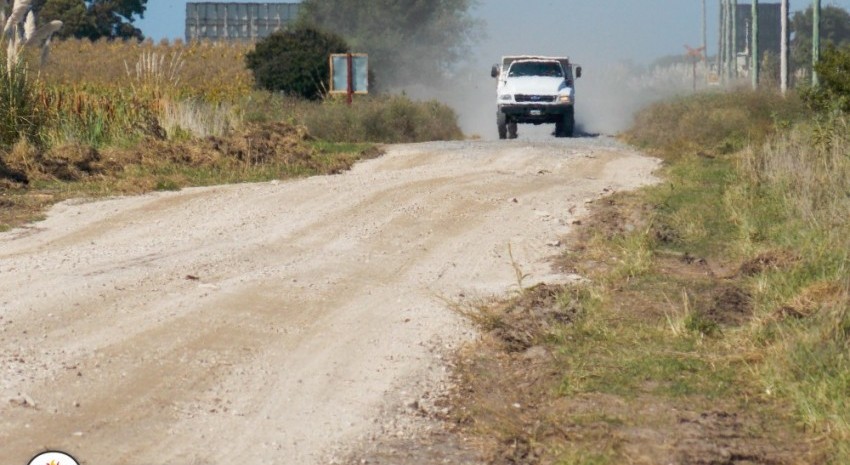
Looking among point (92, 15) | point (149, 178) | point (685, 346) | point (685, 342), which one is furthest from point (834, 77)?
point (92, 15)

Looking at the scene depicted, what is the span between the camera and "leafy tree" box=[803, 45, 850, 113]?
21.4 meters

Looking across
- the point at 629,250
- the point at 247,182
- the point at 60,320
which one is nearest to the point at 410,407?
the point at 60,320

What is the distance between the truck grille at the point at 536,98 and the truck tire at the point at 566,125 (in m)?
0.60

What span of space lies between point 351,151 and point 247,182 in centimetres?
589

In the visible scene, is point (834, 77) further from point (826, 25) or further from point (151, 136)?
point (826, 25)

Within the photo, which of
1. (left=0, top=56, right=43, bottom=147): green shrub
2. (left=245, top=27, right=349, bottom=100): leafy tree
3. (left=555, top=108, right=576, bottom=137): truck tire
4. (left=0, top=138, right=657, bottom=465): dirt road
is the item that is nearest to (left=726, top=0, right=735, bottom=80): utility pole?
(left=245, top=27, right=349, bottom=100): leafy tree

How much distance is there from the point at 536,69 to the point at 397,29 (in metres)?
35.1

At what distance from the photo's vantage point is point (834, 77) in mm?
21953

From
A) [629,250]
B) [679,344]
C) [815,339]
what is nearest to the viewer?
[815,339]

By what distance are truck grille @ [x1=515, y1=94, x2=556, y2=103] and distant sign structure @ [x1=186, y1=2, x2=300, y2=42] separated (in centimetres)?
5525

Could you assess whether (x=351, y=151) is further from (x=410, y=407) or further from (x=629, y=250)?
(x=410, y=407)

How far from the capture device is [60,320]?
911cm

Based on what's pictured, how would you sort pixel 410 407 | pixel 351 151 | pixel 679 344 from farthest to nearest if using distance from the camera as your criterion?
pixel 351 151 → pixel 679 344 → pixel 410 407

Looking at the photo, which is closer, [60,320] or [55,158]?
[60,320]
